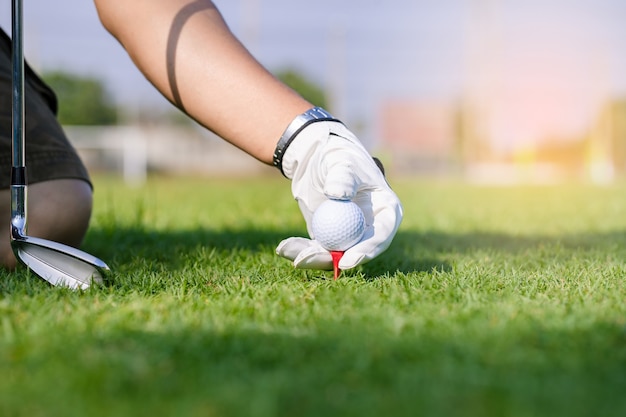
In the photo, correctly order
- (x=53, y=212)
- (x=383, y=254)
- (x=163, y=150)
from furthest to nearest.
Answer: (x=163, y=150) → (x=383, y=254) → (x=53, y=212)

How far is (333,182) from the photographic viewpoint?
4.88ft

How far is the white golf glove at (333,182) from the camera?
150cm

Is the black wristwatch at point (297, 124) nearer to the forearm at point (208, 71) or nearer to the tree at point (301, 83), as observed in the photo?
the forearm at point (208, 71)

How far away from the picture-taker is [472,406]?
0.80 metres

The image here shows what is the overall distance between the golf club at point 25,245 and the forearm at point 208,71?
1.01ft

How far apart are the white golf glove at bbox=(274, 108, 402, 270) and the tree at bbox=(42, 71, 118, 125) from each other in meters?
16.5

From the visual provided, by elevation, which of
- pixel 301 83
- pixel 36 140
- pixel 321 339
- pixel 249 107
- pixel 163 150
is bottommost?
pixel 163 150

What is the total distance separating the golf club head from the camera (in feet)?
4.90

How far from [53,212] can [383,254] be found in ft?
3.41

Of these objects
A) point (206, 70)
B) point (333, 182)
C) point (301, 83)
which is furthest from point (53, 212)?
point (301, 83)

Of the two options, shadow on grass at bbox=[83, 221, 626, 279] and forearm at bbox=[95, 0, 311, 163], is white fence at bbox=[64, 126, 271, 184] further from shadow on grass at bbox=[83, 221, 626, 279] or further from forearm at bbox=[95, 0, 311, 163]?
forearm at bbox=[95, 0, 311, 163]

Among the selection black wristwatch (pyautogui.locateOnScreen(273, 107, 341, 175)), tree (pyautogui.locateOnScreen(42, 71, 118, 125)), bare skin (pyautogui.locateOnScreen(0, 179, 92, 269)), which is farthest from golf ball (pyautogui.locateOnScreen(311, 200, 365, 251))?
tree (pyautogui.locateOnScreen(42, 71, 118, 125))

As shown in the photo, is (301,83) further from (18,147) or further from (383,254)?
(18,147)

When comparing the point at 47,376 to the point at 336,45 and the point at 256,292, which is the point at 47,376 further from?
the point at 336,45
